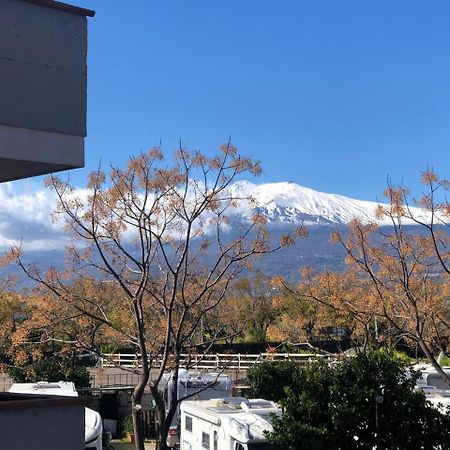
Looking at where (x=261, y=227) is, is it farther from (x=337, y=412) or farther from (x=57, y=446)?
(x=57, y=446)

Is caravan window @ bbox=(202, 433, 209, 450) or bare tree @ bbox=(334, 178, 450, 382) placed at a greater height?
bare tree @ bbox=(334, 178, 450, 382)

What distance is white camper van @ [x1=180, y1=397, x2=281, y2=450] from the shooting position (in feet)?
43.4

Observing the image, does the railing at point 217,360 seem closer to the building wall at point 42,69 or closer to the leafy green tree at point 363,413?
the leafy green tree at point 363,413

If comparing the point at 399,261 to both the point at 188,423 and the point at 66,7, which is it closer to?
the point at 188,423

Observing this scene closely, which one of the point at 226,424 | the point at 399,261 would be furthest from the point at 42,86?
the point at 399,261

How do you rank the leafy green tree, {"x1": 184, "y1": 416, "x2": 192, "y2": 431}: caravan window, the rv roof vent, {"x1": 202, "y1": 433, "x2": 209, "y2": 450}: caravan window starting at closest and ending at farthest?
the leafy green tree → the rv roof vent → {"x1": 202, "y1": 433, "x2": 209, "y2": 450}: caravan window → {"x1": 184, "y1": 416, "x2": 192, "y2": 431}: caravan window

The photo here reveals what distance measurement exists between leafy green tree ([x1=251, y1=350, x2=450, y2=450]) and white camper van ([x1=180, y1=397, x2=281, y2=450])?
1452 millimetres

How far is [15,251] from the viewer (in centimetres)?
1362

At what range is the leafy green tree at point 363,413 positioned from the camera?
37.7 feet

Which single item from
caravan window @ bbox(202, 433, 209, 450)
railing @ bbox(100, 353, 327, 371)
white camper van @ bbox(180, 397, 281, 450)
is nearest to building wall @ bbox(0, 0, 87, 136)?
railing @ bbox(100, 353, 327, 371)

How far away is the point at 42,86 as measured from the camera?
6406 mm

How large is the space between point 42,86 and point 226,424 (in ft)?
31.3

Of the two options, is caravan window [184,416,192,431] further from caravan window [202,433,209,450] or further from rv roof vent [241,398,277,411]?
rv roof vent [241,398,277,411]

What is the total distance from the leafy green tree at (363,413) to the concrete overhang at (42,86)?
683 centimetres
